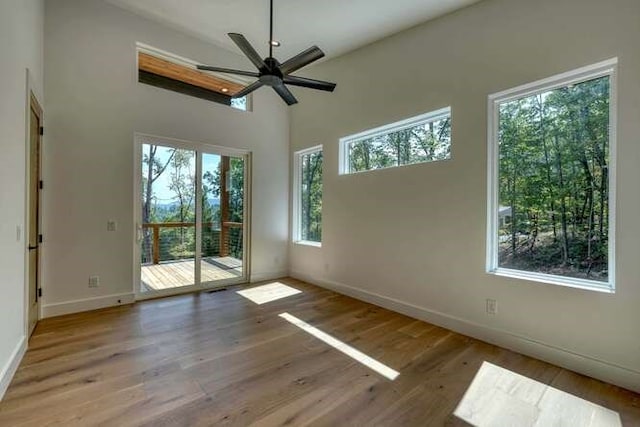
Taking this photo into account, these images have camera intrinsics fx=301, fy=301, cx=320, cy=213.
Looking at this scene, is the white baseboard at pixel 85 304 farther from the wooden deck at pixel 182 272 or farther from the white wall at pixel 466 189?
the white wall at pixel 466 189

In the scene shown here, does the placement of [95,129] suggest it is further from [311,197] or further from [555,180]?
[555,180]

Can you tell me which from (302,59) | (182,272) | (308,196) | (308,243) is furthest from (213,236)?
(302,59)

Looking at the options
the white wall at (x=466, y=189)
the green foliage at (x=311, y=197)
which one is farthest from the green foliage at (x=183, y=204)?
the white wall at (x=466, y=189)

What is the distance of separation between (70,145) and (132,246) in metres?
1.36

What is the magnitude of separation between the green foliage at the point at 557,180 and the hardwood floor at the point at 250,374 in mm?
925

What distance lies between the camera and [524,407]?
1950mm

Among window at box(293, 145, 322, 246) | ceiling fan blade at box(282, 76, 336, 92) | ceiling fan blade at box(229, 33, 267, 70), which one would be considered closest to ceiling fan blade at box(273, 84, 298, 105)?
ceiling fan blade at box(282, 76, 336, 92)

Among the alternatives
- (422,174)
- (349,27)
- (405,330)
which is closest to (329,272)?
(405,330)

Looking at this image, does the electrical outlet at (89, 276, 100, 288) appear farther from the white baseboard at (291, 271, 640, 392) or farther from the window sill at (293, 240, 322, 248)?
the white baseboard at (291, 271, 640, 392)

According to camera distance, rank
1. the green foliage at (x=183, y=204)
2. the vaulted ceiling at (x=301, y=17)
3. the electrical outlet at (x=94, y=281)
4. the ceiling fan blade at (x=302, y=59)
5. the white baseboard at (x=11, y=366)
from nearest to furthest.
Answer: the white baseboard at (x=11, y=366) < the ceiling fan blade at (x=302, y=59) < the vaulted ceiling at (x=301, y=17) < the electrical outlet at (x=94, y=281) < the green foliage at (x=183, y=204)

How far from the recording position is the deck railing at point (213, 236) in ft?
13.5

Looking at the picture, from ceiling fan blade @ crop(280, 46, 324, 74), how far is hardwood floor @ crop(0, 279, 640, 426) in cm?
250

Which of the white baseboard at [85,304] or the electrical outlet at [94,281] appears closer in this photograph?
the white baseboard at [85,304]

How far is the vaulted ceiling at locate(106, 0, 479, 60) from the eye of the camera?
3.31 meters
